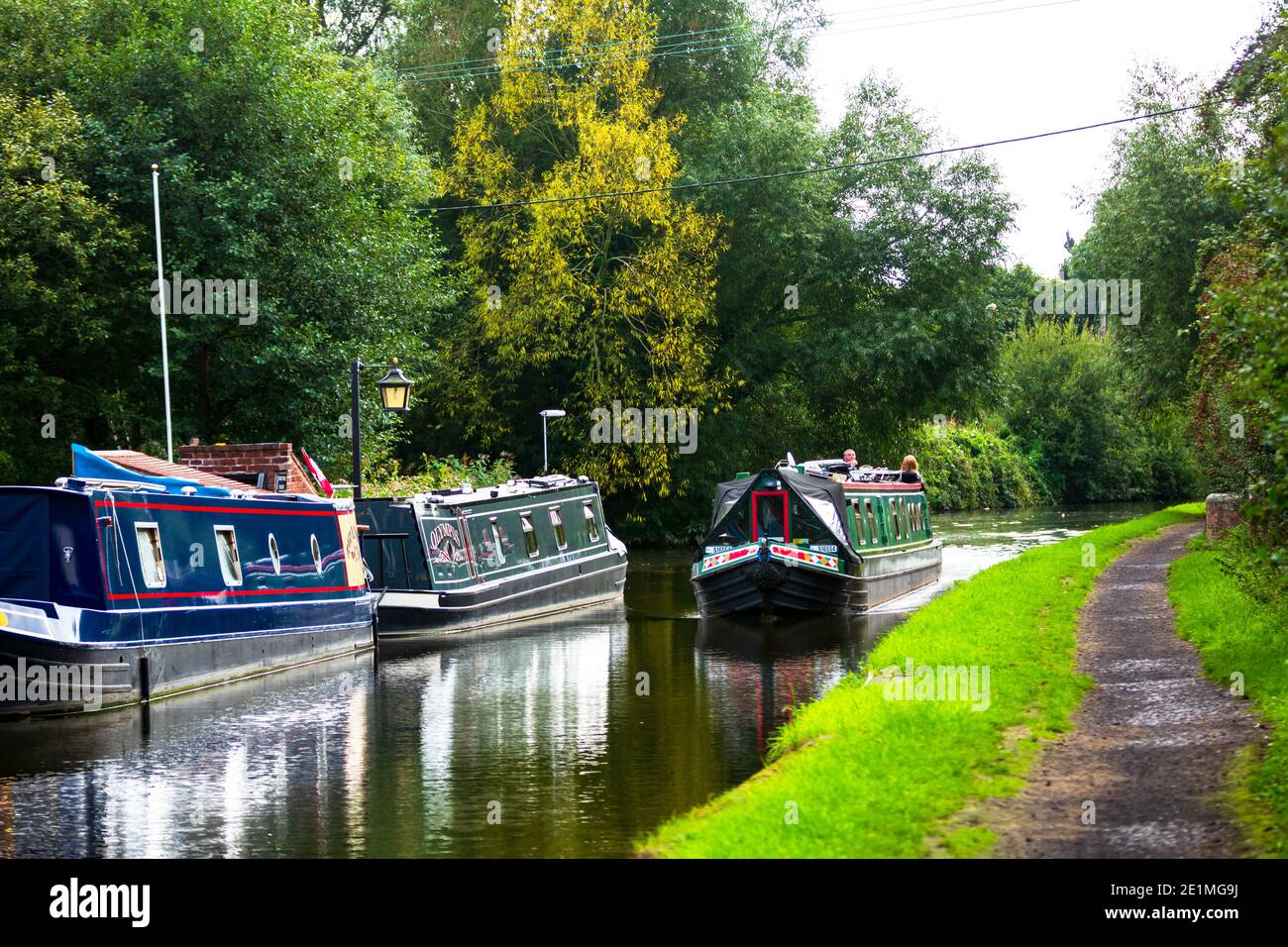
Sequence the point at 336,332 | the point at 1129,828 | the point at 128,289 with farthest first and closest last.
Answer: the point at 336,332
the point at 128,289
the point at 1129,828

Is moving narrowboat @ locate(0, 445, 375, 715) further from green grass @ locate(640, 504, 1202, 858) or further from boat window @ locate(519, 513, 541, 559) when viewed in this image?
green grass @ locate(640, 504, 1202, 858)

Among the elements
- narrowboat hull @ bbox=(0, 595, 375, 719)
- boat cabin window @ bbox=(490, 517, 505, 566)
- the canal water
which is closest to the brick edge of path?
the canal water

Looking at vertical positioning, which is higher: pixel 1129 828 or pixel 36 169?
pixel 36 169

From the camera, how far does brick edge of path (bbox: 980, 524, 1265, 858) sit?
7.00 meters

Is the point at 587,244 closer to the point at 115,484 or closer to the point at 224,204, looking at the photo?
the point at 224,204

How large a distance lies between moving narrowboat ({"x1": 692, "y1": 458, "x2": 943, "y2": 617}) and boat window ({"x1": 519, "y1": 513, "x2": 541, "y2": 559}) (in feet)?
11.0

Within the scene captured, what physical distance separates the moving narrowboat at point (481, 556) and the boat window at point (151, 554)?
5.60 meters

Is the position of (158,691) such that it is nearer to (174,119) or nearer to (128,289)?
(128,289)

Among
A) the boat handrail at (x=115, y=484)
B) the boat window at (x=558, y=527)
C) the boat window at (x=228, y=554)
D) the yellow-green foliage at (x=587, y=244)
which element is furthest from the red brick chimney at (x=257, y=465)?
the yellow-green foliage at (x=587, y=244)

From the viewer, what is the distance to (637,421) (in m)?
35.3

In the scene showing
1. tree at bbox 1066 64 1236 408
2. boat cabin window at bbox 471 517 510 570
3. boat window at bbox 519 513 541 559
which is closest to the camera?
boat cabin window at bbox 471 517 510 570

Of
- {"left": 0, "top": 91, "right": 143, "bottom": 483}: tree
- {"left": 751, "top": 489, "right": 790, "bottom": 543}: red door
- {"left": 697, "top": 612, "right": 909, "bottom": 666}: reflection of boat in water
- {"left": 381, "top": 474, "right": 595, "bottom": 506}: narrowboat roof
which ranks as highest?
{"left": 0, "top": 91, "right": 143, "bottom": 483}: tree

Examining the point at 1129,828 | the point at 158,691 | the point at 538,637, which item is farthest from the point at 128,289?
the point at 1129,828

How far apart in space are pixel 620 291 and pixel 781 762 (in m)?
25.9
